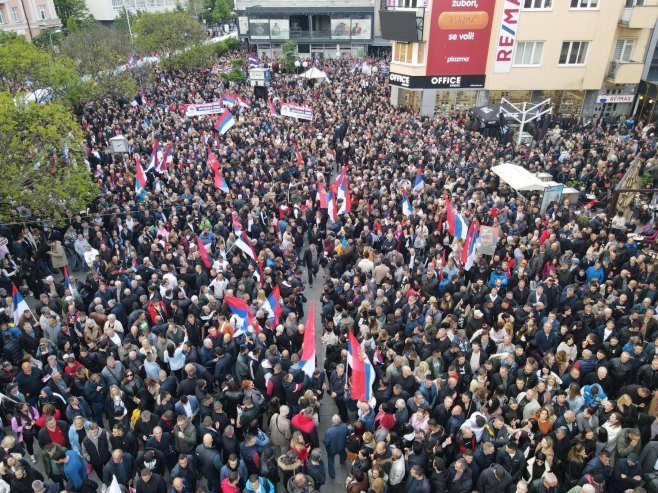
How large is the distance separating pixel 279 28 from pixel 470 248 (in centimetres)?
5355

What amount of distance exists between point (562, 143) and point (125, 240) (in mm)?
18814

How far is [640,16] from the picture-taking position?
2798 cm

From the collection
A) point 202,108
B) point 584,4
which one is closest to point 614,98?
point 584,4

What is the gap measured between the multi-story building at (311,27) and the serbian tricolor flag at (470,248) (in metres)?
51.5

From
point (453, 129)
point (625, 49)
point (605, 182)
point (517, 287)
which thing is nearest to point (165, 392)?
point (517, 287)

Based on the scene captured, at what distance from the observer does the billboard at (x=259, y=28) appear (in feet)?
188

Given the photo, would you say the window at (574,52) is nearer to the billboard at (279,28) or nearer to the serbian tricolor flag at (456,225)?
the serbian tricolor flag at (456,225)

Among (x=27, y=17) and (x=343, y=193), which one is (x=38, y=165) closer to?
(x=343, y=193)

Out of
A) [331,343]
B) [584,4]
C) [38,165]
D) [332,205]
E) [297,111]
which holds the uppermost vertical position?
[584,4]

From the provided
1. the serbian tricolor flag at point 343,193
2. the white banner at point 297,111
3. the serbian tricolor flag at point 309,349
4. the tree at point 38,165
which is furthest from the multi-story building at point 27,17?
the serbian tricolor flag at point 309,349

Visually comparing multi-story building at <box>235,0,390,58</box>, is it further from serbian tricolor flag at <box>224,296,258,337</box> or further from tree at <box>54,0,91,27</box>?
serbian tricolor flag at <box>224,296,258,337</box>

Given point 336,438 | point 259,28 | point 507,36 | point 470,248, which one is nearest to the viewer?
point 336,438

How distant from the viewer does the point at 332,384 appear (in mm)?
8719

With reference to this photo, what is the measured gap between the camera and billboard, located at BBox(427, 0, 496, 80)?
2895 cm
